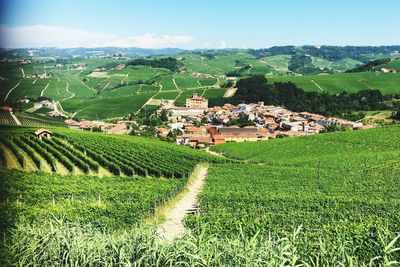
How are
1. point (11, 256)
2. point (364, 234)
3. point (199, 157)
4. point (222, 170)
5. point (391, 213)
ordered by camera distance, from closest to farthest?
point (11, 256) < point (364, 234) < point (391, 213) < point (222, 170) < point (199, 157)

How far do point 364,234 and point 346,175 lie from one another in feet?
73.9

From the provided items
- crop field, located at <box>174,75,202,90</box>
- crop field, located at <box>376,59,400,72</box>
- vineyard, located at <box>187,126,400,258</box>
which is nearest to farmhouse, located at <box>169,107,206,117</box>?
crop field, located at <box>174,75,202,90</box>

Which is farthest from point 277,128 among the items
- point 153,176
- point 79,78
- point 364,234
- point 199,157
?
point 79,78

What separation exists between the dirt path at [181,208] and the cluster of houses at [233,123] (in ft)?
97.6

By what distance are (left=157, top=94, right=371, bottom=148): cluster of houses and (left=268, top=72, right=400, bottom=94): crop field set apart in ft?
78.3

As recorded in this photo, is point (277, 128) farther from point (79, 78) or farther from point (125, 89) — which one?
point (79, 78)

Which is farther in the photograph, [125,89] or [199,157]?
[125,89]

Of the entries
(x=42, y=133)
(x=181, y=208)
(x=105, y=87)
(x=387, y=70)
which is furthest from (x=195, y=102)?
(x=387, y=70)

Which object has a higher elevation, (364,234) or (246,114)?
(364,234)

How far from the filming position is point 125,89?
134125 millimetres

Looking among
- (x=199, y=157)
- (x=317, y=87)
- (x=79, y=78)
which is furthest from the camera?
(x=79, y=78)

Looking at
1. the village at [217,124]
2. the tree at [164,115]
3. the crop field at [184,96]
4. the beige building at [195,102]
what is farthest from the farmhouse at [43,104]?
the beige building at [195,102]

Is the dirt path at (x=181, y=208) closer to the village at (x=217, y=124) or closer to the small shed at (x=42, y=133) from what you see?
the small shed at (x=42, y=133)

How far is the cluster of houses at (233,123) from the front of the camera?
69069 mm
